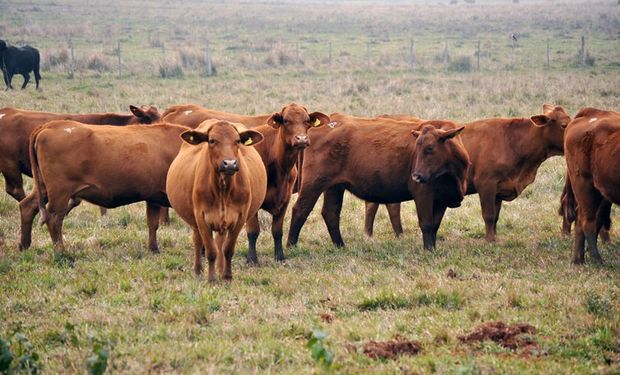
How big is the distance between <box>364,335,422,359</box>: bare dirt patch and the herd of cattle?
2407mm

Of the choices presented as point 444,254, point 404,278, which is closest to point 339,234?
point 444,254

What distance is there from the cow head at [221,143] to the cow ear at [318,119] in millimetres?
1552

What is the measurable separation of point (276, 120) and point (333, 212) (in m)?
1.57

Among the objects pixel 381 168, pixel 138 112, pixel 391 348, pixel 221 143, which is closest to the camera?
pixel 391 348

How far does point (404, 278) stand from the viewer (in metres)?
8.48

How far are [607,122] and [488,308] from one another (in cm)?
291

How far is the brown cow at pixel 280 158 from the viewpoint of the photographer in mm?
9656

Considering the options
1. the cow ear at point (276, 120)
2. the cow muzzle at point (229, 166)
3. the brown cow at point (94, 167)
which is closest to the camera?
the cow muzzle at point (229, 166)

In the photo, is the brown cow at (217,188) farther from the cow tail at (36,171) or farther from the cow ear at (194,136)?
the cow tail at (36,171)

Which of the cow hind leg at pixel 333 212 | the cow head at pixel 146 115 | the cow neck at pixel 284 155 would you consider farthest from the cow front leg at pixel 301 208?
the cow head at pixel 146 115

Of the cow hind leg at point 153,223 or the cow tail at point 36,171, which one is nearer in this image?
the cow tail at point 36,171

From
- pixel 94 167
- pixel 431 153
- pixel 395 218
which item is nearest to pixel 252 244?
pixel 94 167

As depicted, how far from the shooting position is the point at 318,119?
996 cm

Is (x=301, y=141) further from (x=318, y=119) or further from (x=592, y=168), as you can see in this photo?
(x=592, y=168)
